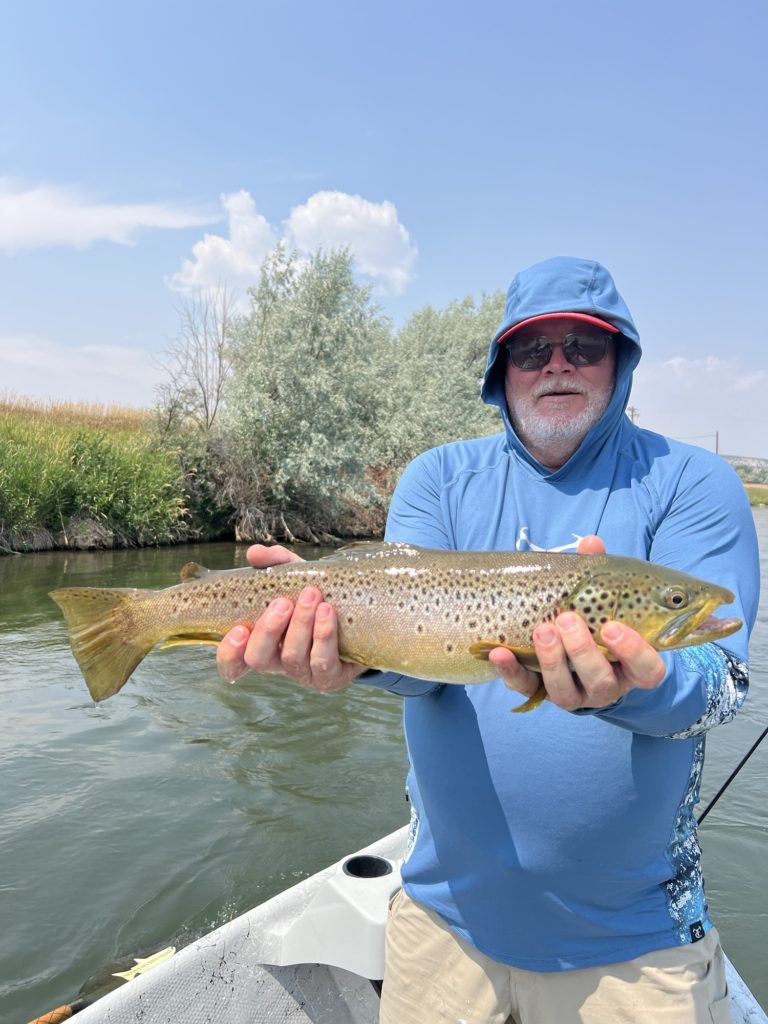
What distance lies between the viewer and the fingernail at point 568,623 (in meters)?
2.19

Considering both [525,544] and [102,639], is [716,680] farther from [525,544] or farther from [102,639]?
[102,639]

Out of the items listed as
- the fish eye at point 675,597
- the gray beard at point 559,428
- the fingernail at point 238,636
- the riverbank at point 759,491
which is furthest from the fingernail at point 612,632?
the riverbank at point 759,491

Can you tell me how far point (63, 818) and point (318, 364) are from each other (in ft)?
78.8

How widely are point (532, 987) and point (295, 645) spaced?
143 cm

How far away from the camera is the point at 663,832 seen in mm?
2428

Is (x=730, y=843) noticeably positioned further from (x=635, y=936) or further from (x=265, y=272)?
(x=265, y=272)

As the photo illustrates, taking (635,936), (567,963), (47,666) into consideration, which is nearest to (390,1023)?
(567,963)

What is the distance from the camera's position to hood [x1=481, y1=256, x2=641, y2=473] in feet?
10.00

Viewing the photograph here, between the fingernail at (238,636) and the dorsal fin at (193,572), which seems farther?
the dorsal fin at (193,572)

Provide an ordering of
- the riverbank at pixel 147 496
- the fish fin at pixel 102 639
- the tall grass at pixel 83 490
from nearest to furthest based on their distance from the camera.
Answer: the fish fin at pixel 102 639 < the tall grass at pixel 83 490 < the riverbank at pixel 147 496

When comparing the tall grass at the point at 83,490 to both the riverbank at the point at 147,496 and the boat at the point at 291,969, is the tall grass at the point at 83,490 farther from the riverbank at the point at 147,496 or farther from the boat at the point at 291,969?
the boat at the point at 291,969

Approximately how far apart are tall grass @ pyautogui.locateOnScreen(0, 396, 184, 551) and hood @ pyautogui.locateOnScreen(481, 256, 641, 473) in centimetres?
2250

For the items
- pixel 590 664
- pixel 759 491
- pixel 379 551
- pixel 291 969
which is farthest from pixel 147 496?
pixel 759 491

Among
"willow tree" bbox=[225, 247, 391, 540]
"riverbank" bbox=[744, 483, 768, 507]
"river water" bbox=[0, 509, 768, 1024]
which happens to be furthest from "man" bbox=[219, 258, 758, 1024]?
"riverbank" bbox=[744, 483, 768, 507]
